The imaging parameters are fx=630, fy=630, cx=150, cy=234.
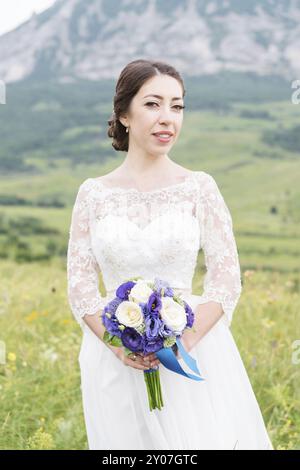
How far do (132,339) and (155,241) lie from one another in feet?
1.87

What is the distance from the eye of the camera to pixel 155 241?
3295mm

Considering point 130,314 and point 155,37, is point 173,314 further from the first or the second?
point 155,37

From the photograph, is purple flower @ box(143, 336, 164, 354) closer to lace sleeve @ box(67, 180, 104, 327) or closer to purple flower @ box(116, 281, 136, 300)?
purple flower @ box(116, 281, 136, 300)

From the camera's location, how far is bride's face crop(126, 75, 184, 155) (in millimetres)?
3309

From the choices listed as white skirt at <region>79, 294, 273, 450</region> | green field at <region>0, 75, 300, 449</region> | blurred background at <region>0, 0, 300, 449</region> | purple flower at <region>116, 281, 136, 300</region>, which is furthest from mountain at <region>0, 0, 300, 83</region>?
purple flower at <region>116, 281, 136, 300</region>

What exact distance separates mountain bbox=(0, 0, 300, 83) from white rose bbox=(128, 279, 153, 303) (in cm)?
6918

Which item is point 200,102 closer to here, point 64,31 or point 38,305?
point 64,31

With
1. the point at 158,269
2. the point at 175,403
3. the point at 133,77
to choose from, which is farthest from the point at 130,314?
the point at 133,77

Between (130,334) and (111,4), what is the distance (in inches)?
3584

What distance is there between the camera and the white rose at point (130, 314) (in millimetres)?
2895

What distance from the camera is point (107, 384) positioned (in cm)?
338

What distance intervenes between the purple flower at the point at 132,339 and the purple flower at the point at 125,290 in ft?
0.50

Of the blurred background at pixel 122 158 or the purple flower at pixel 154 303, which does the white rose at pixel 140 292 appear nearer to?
the purple flower at pixel 154 303

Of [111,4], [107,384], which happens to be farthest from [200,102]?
[107,384]
